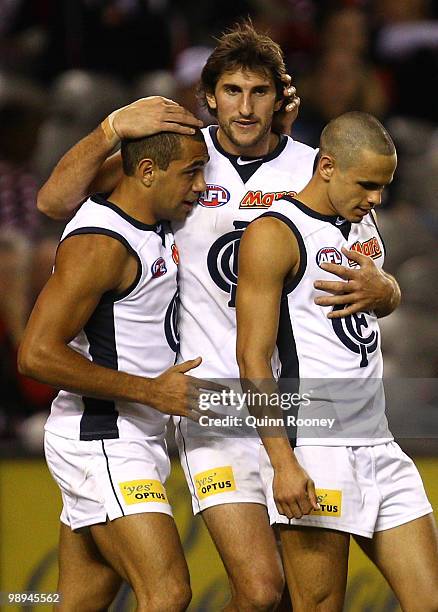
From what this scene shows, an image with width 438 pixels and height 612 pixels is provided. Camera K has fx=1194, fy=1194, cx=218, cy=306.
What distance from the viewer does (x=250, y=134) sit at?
158 inches

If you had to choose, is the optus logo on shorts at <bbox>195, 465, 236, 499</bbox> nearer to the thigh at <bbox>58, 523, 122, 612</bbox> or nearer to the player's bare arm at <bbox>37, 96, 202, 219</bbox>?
the thigh at <bbox>58, 523, 122, 612</bbox>

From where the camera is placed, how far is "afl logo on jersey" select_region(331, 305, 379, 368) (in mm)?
3801

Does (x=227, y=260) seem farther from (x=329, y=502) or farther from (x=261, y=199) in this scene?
(x=329, y=502)

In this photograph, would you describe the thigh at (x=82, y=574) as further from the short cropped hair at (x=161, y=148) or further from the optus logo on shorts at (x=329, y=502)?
the short cropped hair at (x=161, y=148)

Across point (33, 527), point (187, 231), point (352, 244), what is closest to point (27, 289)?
point (33, 527)

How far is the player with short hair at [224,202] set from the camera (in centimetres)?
393

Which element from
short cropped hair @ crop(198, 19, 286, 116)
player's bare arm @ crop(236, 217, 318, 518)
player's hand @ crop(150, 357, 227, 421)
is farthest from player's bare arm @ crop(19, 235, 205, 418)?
short cropped hair @ crop(198, 19, 286, 116)

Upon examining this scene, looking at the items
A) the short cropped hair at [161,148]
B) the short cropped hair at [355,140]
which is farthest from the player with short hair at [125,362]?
the short cropped hair at [355,140]

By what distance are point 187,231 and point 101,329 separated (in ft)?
1.49

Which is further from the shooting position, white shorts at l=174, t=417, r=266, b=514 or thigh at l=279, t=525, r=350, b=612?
white shorts at l=174, t=417, r=266, b=514

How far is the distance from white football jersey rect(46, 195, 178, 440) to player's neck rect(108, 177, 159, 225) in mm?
20

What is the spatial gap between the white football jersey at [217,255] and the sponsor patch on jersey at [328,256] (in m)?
0.36

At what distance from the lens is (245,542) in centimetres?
383

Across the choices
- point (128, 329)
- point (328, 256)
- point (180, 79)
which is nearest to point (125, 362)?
point (128, 329)
